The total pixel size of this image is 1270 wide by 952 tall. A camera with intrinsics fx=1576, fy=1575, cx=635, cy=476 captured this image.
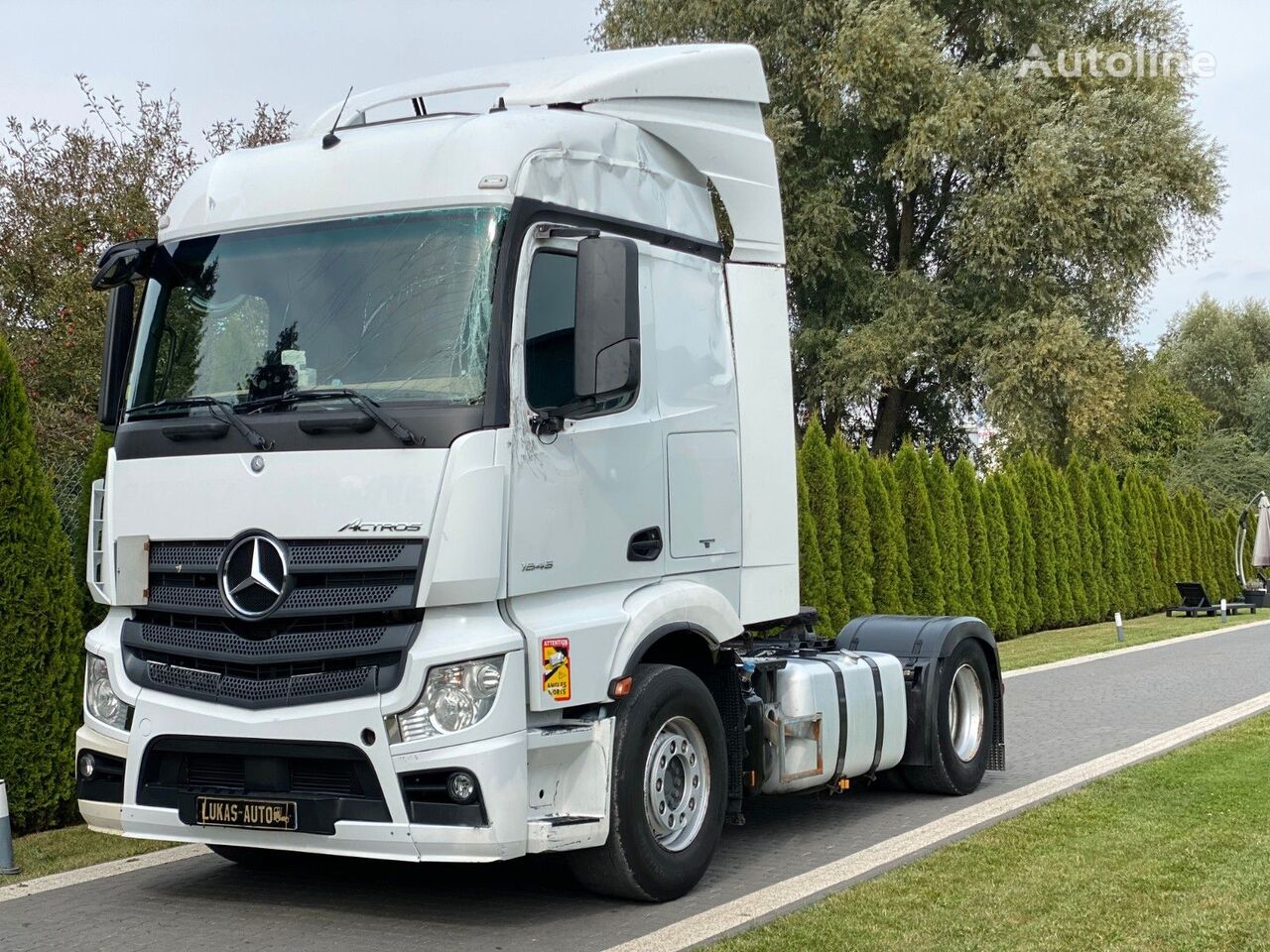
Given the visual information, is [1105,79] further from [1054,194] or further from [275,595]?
[275,595]

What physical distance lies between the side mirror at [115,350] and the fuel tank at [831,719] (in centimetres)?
369

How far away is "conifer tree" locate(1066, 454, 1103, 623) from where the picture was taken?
3300 cm

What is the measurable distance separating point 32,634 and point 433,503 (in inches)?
175

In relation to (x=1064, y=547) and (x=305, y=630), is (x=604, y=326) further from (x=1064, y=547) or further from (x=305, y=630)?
(x=1064, y=547)

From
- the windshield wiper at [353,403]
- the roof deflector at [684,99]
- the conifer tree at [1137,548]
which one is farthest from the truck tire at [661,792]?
the conifer tree at [1137,548]

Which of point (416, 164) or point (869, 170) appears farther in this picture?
point (869, 170)

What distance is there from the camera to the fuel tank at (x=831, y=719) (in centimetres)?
846

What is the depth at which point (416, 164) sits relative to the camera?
6.95 m

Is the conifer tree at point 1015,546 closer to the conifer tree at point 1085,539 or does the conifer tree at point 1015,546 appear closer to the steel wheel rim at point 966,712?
the conifer tree at point 1085,539

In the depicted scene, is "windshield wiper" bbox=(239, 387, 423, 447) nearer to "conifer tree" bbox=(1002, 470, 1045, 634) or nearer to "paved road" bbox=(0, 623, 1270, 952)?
"paved road" bbox=(0, 623, 1270, 952)

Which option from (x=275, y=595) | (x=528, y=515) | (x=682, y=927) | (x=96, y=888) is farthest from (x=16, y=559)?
(x=682, y=927)

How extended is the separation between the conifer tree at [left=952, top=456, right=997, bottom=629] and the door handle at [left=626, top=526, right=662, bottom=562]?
20594 millimetres

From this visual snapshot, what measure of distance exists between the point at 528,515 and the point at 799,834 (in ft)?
11.1

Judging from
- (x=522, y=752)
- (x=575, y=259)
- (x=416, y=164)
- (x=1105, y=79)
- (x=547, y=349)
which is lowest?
(x=522, y=752)
